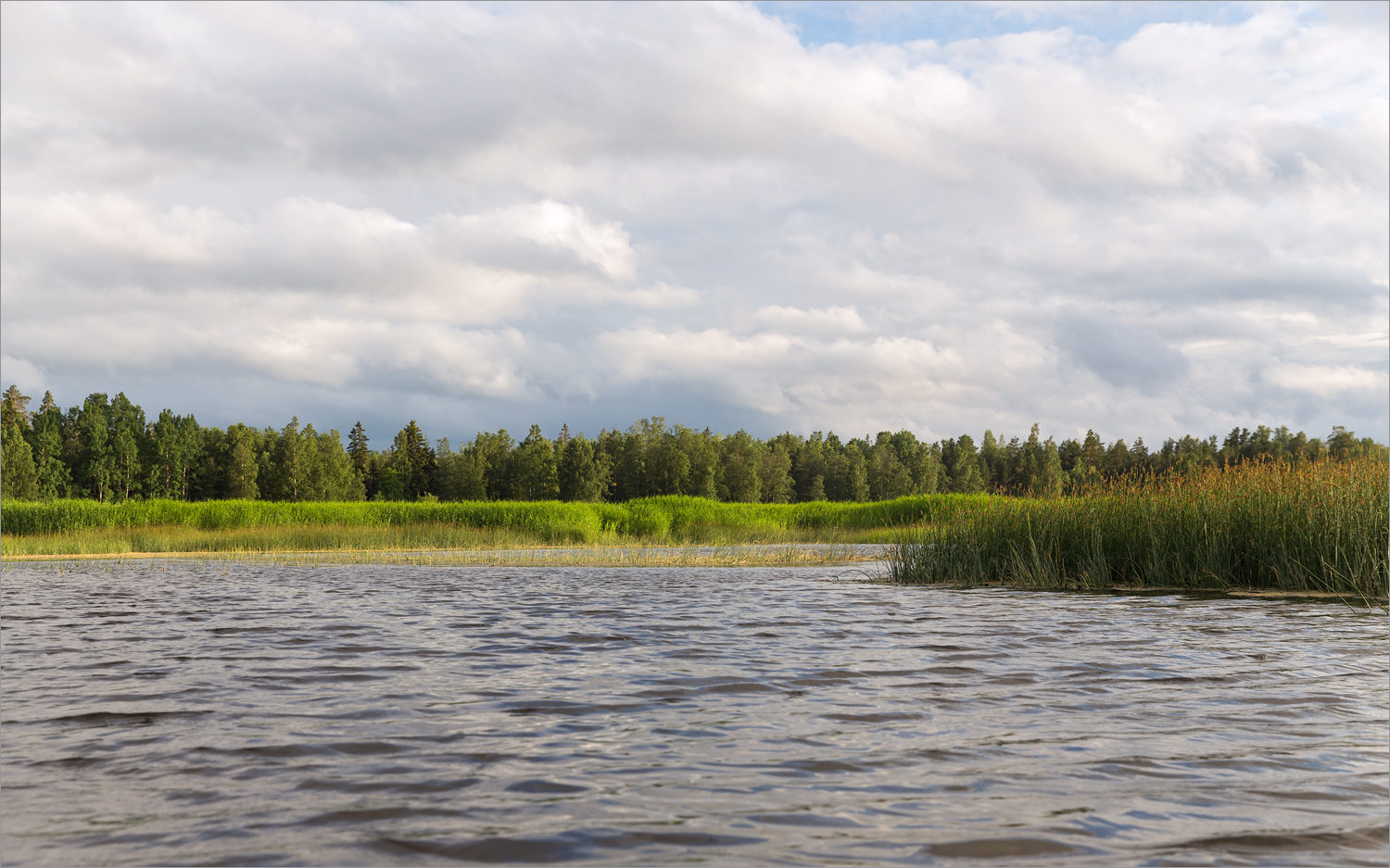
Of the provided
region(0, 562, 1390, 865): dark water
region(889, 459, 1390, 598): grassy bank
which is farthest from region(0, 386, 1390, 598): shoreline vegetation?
region(0, 562, 1390, 865): dark water

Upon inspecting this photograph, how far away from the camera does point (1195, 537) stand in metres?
15.3

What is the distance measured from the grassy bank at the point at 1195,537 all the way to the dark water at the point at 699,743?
322 centimetres

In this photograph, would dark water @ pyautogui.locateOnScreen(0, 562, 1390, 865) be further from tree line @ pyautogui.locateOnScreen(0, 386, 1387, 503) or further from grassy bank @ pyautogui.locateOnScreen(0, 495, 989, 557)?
tree line @ pyautogui.locateOnScreen(0, 386, 1387, 503)

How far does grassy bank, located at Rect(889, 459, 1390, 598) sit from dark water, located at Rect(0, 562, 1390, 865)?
10.6ft

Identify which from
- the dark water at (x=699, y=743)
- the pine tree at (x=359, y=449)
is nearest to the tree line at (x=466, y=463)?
the pine tree at (x=359, y=449)

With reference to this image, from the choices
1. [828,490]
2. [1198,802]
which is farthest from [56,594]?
[828,490]

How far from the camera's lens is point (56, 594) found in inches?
613

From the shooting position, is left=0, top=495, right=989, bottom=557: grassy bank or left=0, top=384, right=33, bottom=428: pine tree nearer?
left=0, top=495, right=989, bottom=557: grassy bank

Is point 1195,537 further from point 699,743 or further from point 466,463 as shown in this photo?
point 466,463

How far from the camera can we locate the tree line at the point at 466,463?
8475 centimetres

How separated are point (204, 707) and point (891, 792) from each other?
4.70m

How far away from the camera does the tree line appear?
84750 mm

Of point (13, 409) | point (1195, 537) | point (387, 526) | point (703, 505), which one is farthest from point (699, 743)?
point (13, 409)

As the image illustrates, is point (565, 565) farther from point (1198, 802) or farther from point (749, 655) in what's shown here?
point (1198, 802)
